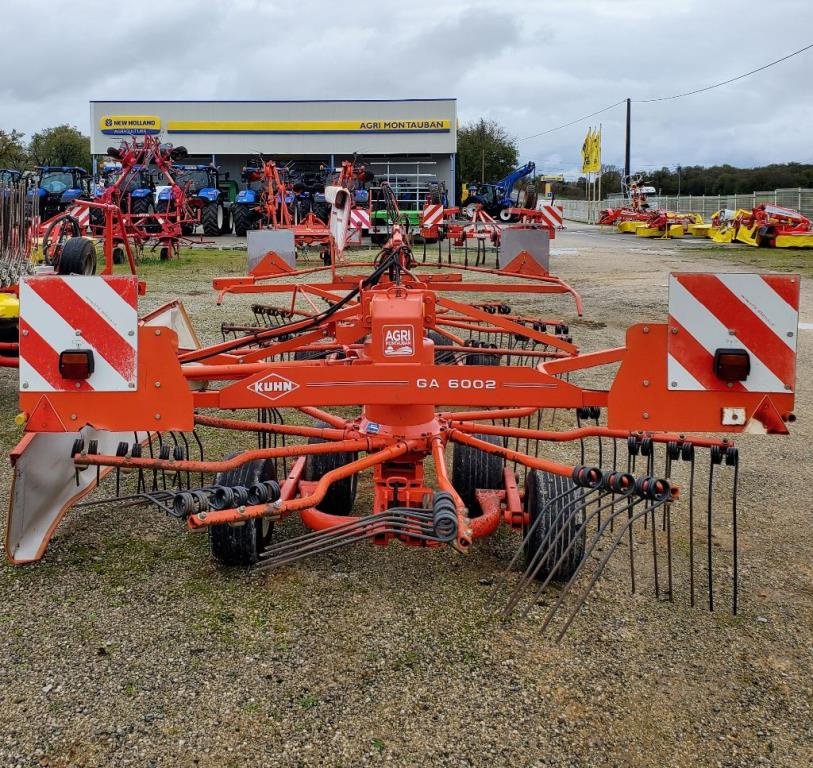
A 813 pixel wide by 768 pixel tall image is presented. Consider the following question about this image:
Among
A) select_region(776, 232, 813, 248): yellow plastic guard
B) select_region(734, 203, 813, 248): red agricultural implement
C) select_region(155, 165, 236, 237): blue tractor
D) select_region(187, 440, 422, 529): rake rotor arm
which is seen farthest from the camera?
select_region(734, 203, 813, 248): red agricultural implement

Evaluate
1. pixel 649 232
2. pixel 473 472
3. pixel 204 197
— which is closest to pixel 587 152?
pixel 649 232

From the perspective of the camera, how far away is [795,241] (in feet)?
64.5

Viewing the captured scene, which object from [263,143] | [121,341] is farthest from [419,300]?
[263,143]

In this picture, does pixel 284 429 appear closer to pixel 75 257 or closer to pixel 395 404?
pixel 395 404

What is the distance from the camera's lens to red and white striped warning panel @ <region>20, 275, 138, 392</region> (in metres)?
2.54

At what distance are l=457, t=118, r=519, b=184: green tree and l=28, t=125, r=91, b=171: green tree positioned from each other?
2357 centimetres

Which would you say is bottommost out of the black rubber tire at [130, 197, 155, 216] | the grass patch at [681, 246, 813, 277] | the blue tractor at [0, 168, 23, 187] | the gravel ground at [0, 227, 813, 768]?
the gravel ground at [0, 227, 813, 768]

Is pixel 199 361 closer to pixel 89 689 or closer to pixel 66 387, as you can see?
pixel 66 387

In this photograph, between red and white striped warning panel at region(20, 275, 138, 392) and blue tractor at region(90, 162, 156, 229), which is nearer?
red and white striped warning panel at region(20, 275, 138, 392)

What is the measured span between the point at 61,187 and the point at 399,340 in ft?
54.1

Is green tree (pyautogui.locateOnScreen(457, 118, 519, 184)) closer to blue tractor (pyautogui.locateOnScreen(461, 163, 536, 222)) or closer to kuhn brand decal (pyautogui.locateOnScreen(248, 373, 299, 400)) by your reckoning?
blue tractor (pyautogui.locateOnScreen(461, 163, 536, 222))

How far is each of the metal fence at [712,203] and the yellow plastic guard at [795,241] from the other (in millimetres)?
9378

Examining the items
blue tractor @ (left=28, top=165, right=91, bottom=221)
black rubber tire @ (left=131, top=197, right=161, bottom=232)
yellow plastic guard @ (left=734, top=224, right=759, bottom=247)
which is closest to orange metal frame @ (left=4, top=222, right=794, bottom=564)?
black rubber tire @ (left=131, top=197, right=161, bottom=232)

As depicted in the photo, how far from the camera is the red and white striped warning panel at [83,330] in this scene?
100 inches
